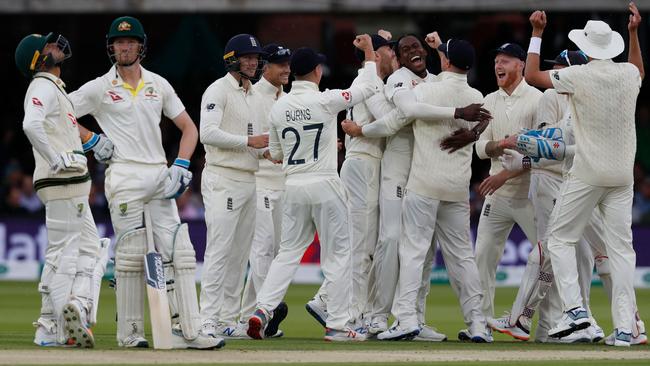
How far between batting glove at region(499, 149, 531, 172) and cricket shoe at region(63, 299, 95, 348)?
343 centimetres

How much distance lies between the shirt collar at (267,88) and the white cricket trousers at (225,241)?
803mm

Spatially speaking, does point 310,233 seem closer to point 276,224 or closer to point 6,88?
point 276,224

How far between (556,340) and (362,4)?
9.59 m

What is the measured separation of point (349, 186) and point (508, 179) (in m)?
1.21

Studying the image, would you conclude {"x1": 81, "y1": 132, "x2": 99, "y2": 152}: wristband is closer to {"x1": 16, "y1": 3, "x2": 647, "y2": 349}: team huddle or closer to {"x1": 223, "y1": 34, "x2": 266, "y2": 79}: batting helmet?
{"x1": 16, "y1": 3, "x2": 647, "y2": 349}: team huddle

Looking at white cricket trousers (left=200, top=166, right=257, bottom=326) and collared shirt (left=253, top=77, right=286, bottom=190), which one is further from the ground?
collared shirt (left=253, top=77, right=286, bottom=190)

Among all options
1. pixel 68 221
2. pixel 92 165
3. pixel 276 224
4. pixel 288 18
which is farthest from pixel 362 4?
pixel 68 221

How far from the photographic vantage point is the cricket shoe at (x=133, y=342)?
28.4ft

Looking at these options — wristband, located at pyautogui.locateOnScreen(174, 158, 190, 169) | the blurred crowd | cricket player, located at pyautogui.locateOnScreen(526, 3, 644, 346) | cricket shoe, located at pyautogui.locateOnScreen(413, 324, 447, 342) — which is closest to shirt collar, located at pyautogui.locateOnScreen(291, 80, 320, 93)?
wristband, located at pyautogui.locateOnScreen(174, 158, 190, 169)

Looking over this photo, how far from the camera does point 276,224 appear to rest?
1073 centimetres

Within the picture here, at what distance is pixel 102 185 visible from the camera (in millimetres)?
19922

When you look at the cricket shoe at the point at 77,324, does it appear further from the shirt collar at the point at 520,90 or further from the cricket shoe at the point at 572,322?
the shirt collar at the point at 520,90

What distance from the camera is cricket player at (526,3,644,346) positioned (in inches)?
368

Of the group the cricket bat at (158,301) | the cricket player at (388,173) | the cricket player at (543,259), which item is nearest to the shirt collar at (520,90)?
the cricket player at (543,259)
